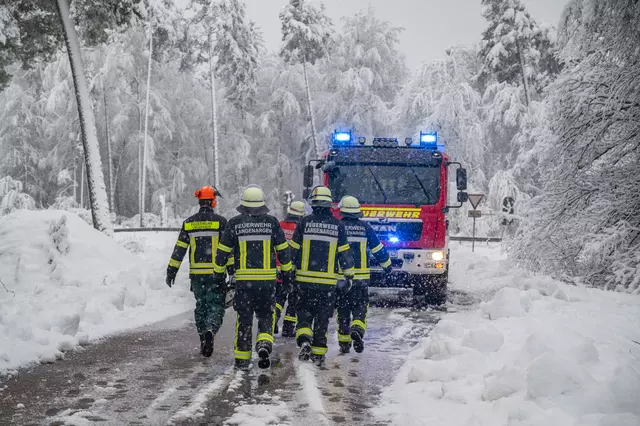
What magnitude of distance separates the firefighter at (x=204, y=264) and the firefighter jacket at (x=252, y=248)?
0.64m

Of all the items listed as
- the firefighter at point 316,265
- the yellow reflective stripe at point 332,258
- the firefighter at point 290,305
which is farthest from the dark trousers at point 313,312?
the firefighter at point 290,305

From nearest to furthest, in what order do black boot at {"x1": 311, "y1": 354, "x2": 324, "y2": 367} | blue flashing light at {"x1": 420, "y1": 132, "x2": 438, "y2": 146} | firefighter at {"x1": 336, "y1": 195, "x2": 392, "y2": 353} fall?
black boot at {"x1": 311, "y1": 354, "x2": 324, "y2": 367}
firefighter at {"x1": 336, "y1": 195, "x2": 392, "y2": 353}
blue flashing light at {"x1": 420, "y1": 132, "x2": 438, "y2": 146}

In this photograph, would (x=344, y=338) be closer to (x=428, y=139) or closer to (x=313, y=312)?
(x=313, y=312)

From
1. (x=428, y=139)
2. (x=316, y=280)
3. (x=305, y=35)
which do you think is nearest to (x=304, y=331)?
(x=316, y=280)

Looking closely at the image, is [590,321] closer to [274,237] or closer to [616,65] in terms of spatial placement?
[274,237]

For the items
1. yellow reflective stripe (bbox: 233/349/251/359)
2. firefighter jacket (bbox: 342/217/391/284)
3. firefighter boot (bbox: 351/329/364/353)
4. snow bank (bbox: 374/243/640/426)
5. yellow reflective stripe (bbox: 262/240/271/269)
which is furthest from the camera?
firefighter jacket (bbox: 342/217/391/284)

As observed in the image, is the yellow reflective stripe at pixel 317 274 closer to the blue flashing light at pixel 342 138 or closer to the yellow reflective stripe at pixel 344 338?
the yellow reflective stripe at pixel 344 338

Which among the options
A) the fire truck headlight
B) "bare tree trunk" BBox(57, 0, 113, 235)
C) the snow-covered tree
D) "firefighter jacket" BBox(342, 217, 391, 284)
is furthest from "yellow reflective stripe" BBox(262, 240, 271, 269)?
the snow-covered tree

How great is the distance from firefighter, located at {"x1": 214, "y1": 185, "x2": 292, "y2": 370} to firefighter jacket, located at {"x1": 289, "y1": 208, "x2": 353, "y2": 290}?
47 centimetres

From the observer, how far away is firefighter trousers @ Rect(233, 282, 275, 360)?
7.05m

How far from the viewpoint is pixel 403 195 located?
40.2 ft

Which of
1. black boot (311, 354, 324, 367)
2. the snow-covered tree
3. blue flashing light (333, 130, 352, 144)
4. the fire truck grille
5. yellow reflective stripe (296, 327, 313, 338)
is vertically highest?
the snow-covered tree

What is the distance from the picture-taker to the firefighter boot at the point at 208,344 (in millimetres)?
7664

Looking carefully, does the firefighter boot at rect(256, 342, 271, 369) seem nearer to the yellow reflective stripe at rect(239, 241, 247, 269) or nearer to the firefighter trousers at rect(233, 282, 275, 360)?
the firefighter trousers at rect(233, 282, 275, 360)
